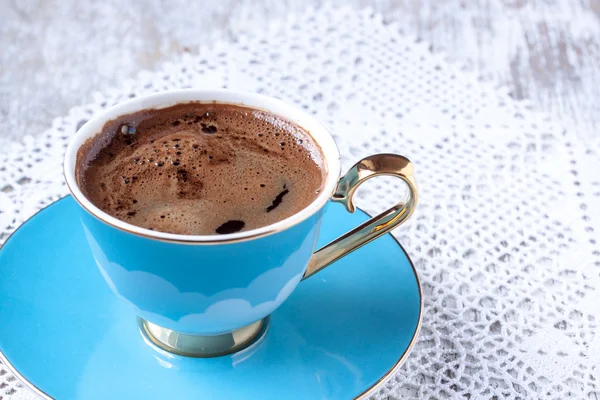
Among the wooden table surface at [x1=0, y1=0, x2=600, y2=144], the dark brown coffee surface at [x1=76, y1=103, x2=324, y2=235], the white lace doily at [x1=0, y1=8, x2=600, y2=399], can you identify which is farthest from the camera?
the wooden table surface at [x1=0, y1=0, x2=600, y2=144]

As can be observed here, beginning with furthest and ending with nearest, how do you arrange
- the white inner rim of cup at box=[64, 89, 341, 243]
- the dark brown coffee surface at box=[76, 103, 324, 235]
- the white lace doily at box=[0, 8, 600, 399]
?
the white lace doily at box=[0, 8, 600, 399]
the dark brown coffee surface at box=[76, 103, 324, 235]
the white inner rim of cup at box=[64, 89, 341, 243]

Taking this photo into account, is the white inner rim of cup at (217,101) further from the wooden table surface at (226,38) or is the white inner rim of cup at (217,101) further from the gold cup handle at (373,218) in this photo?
the wooden table surface at (226,38)

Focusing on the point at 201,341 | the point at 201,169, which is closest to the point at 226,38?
the point at 201,169

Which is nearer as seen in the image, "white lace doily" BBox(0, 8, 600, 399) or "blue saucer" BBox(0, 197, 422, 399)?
"blue saucer" BBox(0, 197, 422, 399)

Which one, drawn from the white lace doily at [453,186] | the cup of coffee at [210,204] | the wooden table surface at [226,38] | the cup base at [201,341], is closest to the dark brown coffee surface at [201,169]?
the cup of coffee at [210,204]

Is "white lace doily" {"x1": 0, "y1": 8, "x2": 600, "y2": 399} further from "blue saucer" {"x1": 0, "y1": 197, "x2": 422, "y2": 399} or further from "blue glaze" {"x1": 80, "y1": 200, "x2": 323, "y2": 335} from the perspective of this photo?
"blue glaze" {"x1": 80, "y1": 200, "x2": 323, "y2": 335}

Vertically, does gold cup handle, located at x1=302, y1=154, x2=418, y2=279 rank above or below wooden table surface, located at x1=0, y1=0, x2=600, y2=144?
above

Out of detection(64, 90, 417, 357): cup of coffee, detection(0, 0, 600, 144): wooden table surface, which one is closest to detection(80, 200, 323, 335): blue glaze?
detection(64, 90, 417, 357): cup of coffee
